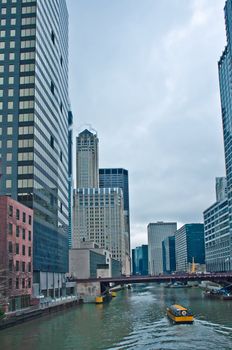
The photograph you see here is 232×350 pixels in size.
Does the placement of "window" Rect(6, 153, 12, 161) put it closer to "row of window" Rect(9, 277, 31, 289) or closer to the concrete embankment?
"row of window" Rect(9, 277, 31, 289)

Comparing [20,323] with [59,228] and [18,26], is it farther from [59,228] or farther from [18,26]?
[18,26]

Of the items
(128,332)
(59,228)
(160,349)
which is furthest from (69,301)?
(160,349)

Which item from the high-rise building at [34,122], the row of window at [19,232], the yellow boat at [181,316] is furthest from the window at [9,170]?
the yellow boat at [181,316]

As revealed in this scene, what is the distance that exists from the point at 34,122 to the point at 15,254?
3868 cm

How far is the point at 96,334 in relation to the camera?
6775 centimetres

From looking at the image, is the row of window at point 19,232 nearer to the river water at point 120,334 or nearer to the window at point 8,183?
the window at point 8,183

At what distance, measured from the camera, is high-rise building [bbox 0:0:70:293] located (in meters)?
116

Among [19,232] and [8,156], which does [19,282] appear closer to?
[19,232]

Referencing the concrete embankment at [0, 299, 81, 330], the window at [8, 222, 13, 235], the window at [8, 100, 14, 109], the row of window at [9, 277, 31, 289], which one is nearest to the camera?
the concrete embankment at [0, 299, 81, 330]

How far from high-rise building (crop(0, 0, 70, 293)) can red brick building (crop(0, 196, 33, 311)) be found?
7.99 metres

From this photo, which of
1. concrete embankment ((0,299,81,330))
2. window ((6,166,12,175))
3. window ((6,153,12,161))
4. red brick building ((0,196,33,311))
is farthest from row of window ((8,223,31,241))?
window ((6,153,12,161))

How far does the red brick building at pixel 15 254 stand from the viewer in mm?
86856

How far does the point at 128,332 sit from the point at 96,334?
5.04 metres

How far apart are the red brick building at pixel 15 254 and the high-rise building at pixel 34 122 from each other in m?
7.99
